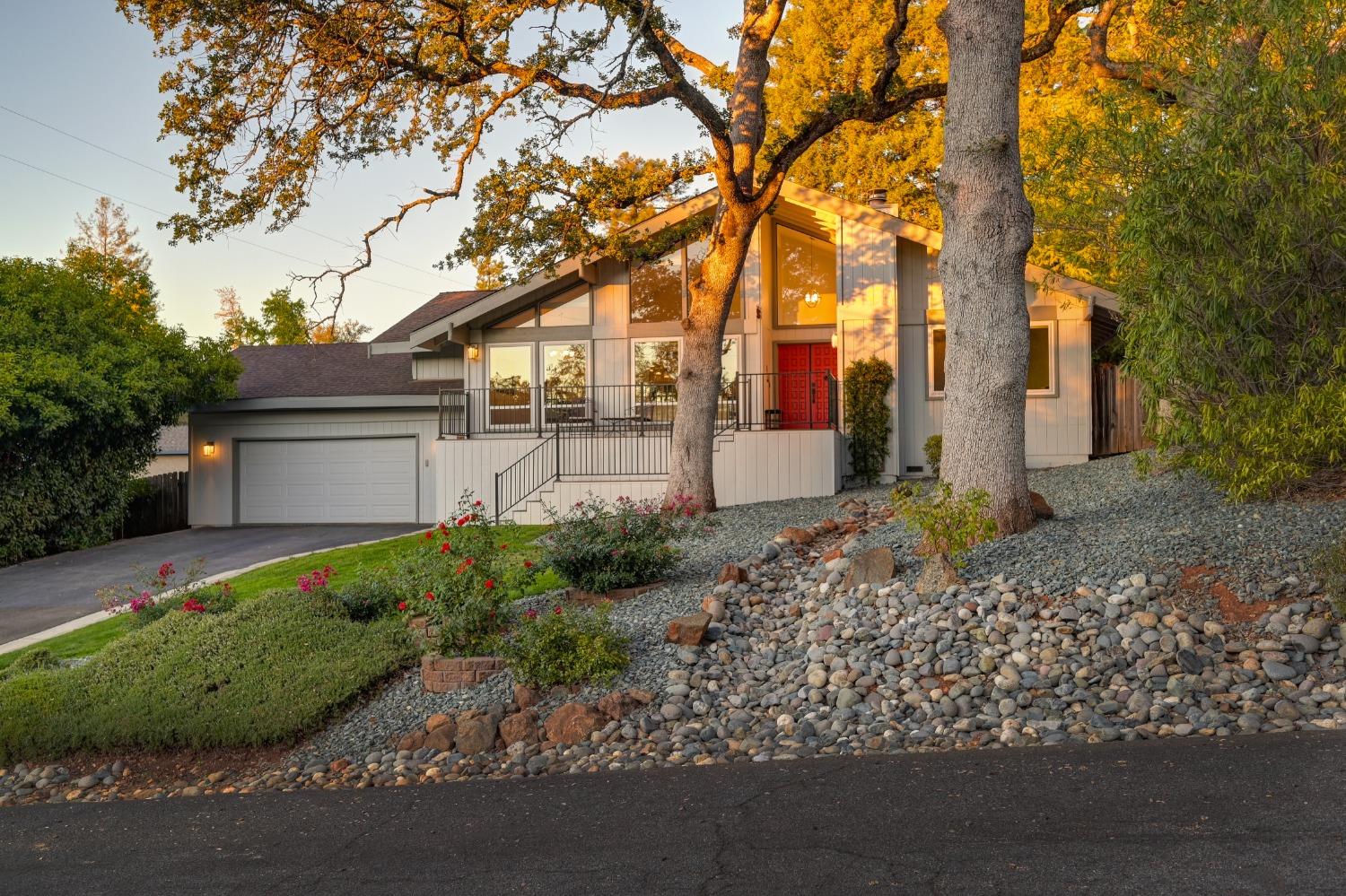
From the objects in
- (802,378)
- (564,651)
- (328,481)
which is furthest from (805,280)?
(564,651)

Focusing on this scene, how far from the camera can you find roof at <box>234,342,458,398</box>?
67.3 ft

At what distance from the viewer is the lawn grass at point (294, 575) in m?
10.2

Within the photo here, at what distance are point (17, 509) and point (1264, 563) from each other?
57.1ft

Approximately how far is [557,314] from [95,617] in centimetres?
915

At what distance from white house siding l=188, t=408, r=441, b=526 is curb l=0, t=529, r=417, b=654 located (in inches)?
169

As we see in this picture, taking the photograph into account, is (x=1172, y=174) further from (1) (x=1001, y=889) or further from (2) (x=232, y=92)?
(2) (x=232, y=92)

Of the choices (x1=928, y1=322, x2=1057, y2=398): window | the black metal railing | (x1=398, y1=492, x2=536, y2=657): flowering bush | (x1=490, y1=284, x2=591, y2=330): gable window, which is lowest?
(x1=398, y1=492, x2=536, y2=657): flowering bush

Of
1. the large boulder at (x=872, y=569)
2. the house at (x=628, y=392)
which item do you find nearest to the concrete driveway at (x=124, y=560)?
the house at (x=628, y=392)

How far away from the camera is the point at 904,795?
15.1ft

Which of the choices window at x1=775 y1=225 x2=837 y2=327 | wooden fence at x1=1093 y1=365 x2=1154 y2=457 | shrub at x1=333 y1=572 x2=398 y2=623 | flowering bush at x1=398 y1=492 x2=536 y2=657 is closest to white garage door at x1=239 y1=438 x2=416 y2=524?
window at x1=775 y1=225 x2=837 y2=327

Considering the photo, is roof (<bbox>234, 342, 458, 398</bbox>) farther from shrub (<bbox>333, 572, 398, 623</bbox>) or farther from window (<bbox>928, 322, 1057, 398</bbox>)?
shrub (<bbox>333, 572, 398, 623</bbox>)

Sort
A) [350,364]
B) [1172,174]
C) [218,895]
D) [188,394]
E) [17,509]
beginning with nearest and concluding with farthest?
[218,895], [1172,174], [17,509], [188,394], [350,364]

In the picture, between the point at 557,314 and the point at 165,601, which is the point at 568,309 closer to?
the point at 557,314

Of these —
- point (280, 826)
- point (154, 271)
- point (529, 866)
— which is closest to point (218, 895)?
point (280, 826)
